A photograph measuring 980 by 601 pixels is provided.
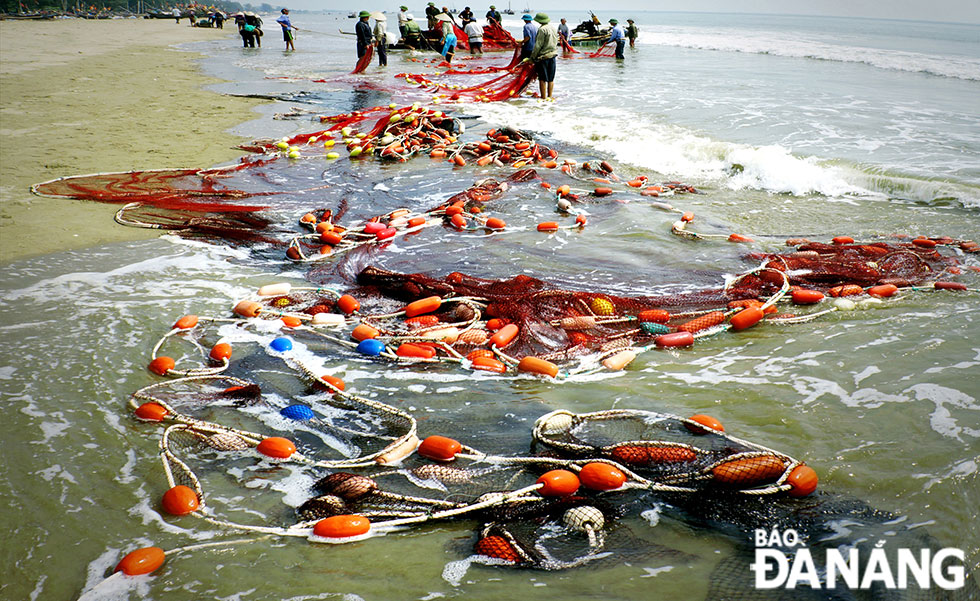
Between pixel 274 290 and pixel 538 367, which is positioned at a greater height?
pixel 274 290

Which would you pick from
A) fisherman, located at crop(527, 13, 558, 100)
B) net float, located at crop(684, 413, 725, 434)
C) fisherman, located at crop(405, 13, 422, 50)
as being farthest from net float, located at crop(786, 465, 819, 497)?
fisherman, located at crop(405, 13, 422, 50)

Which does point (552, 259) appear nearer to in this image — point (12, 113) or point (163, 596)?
point (163, 596)

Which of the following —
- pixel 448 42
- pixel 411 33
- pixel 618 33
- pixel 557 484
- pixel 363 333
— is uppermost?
pixel 411 33

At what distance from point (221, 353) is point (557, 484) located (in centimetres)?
252

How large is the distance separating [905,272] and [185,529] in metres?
5.83

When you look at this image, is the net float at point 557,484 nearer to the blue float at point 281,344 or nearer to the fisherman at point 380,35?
the blue float at point 281,344

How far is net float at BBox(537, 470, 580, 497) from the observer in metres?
2.55

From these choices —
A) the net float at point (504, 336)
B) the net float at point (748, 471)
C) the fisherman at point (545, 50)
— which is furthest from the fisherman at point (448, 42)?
the net float at point (748, 471)

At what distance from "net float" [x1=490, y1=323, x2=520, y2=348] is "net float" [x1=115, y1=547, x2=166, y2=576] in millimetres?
2320

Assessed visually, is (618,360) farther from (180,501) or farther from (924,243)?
(924,243)

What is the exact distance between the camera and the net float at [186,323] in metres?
4.27

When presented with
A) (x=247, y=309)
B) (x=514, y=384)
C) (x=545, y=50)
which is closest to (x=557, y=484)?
(x=514, y=384)

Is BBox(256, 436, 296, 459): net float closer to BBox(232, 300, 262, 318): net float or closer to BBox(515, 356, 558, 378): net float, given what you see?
BBox(515, 356, 558, 378): net float

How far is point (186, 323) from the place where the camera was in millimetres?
4285
